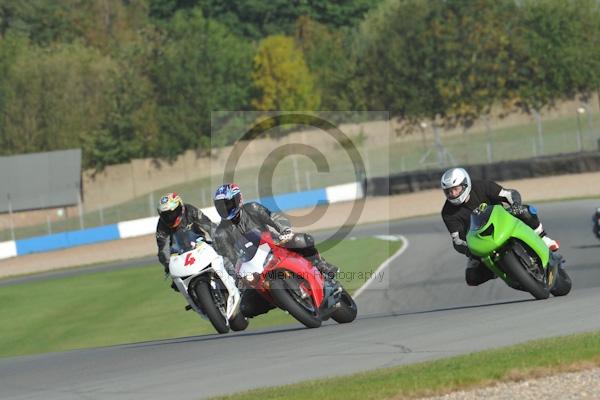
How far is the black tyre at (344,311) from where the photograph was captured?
1316 centimetres

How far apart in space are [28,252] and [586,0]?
152ft

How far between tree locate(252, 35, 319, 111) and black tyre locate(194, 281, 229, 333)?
61520 millimetres

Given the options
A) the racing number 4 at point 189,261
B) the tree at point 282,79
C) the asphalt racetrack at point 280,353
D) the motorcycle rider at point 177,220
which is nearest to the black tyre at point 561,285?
the asphalt racetrack at point 280,353

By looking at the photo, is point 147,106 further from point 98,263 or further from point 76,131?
point 98,263

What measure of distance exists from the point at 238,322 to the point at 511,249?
11.5ft

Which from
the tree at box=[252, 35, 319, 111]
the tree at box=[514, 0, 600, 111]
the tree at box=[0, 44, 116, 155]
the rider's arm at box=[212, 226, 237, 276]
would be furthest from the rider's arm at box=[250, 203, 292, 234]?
the tree at box=[0, 44, 116, 155]

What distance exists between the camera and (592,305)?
1188cm

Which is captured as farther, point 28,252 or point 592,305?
point 28,252

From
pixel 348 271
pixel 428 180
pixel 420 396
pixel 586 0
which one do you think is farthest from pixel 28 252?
pixel 586 0

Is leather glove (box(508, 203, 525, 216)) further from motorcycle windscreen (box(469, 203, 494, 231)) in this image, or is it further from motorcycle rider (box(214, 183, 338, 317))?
motorcycle rider (box(214, 183, 338, 317))

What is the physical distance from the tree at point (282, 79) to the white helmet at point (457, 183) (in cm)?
6168

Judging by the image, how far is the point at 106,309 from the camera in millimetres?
23453

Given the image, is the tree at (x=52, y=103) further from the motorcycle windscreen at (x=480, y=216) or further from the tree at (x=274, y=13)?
the motorcycle windscreen at (x=480, y=216)

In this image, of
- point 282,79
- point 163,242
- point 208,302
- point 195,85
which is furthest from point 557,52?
point 208,302
